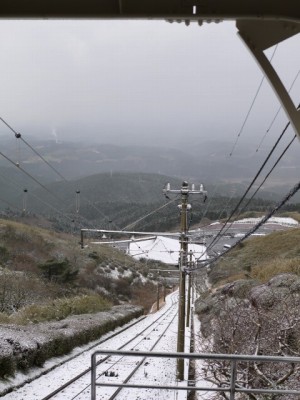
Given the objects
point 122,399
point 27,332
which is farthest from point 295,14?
point 27,332

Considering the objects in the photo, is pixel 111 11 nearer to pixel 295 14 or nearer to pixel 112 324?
pixel 295 14

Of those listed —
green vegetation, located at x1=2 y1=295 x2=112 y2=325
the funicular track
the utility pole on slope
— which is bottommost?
the funicular track

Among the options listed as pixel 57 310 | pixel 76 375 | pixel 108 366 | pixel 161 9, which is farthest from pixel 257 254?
pixel 161 9

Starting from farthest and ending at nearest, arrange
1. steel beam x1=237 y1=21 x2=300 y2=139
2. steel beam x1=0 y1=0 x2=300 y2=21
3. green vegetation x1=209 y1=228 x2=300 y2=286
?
green vegetation x1=209 y1=228 x2=300 y2=286, steel beam x1=237 y1=21 x2=300 y2=139, steel beam x1=0 y1=0 x2=300 y2=21

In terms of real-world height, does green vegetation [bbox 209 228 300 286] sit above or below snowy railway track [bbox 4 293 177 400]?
above

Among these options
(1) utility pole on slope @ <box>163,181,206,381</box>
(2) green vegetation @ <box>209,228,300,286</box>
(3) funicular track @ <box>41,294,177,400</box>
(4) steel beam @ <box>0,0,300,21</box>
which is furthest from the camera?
(2) green vegetation @ <box>209,228,300,286</box>

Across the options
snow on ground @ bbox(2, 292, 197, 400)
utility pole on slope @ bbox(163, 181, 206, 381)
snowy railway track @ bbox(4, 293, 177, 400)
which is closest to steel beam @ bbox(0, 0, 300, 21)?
snowy railway track @ bbox(4, 293, 177, 400)

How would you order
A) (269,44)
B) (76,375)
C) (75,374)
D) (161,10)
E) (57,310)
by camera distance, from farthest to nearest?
(57,310), (75,374), (76,375), (269,44), (161,10)

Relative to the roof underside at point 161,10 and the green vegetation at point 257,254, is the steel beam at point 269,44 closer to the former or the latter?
the roof underside at point 161,10

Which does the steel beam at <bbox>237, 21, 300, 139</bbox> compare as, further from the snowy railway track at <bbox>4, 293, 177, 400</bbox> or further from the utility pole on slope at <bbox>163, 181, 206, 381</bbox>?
the utility pole on slope at <bbox>163, 181, 206, 381</bbox>

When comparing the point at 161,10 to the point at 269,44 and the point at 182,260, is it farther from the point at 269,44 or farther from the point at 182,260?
the point at 182,260

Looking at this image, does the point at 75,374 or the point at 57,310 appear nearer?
the point at 75,374

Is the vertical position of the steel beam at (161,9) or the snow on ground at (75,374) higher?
the steel beam at (161,9)

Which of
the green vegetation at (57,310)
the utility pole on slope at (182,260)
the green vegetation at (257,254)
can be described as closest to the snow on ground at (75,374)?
the utility pole on slope at (182,260)
